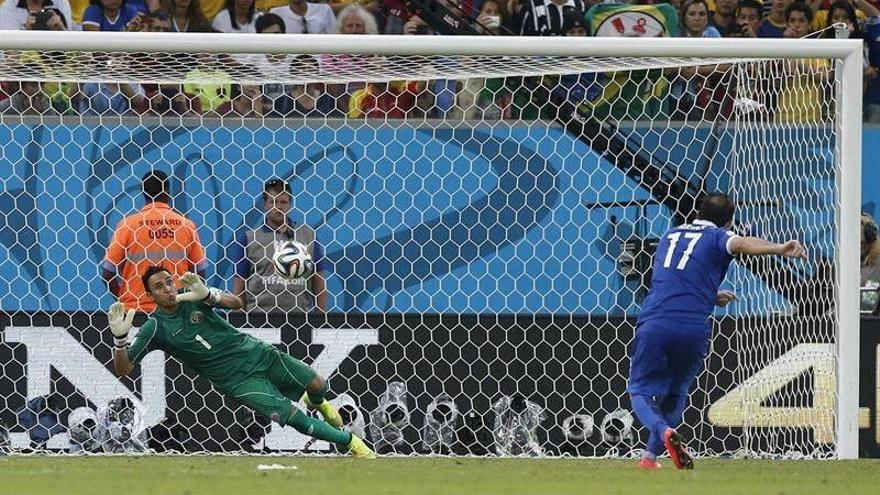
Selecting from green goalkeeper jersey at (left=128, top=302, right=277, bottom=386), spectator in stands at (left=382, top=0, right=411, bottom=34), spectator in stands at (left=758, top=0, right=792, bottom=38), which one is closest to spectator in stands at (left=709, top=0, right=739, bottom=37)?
spectator in stands at (left=758, top=0, right=792, bottom=38)

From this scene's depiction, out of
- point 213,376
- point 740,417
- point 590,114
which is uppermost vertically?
point 590,114

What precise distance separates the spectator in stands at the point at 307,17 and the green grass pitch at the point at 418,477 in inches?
206

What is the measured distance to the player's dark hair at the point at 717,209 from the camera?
966 centimetres

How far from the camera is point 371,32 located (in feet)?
47.6

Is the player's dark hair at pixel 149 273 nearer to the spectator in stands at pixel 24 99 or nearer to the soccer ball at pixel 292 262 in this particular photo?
the soccer ball at pixel 292 262

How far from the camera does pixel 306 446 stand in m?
11.1

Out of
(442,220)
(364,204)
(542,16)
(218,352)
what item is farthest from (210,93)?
(542,16)

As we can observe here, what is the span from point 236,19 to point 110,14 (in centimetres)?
100

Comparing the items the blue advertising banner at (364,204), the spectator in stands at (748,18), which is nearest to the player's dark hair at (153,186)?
the blue advertising banner at (364,204)

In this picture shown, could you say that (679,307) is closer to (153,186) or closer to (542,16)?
(153,186)

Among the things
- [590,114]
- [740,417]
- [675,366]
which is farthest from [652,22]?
[675,366]

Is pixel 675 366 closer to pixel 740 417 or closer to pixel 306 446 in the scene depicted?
pixel 740 417

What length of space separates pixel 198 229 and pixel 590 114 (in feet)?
9.45

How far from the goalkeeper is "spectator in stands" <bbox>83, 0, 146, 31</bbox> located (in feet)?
13.4
